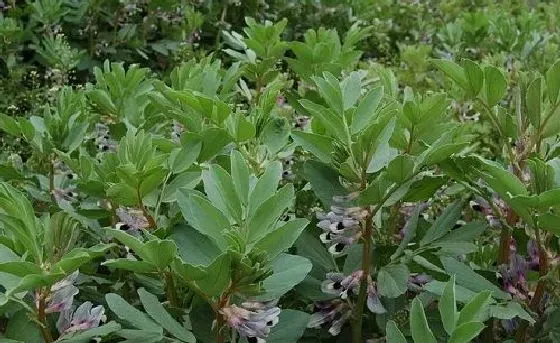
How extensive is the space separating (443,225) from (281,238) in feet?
1.21

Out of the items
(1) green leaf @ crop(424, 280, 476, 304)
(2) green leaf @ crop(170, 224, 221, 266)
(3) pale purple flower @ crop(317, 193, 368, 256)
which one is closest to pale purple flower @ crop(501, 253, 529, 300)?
(1) green leaf @ crop(424, 280, 476, 304)

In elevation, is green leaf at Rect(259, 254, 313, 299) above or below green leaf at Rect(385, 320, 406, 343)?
above

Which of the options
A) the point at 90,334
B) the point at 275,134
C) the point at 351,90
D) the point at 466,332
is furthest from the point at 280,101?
the point at 466,332

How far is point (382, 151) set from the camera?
118 centimetres

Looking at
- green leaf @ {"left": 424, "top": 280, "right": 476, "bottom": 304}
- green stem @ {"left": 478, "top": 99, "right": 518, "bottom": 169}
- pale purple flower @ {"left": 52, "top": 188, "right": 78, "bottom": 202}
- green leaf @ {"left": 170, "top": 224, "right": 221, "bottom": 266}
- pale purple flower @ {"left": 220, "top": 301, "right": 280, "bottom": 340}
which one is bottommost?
pale purple flower @ {"left": 52, "top": 188, "right": 78, "bottom": 202}

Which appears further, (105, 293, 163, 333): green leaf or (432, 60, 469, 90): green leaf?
(432, 60, 469, 90): green leaf

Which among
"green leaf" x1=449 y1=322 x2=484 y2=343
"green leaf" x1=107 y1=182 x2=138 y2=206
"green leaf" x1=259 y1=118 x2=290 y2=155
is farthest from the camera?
"green leaf" x1=259 y1=118 x2=290 y2=155

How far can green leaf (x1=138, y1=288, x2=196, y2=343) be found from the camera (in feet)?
3.48

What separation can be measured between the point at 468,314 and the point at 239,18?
421cm

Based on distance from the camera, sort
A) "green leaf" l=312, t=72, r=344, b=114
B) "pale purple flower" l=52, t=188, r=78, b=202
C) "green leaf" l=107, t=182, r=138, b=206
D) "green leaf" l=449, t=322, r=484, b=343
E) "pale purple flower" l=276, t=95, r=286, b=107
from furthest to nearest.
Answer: "pale purple flower" l=276, t=95, r=286, b=107 < "pale purple flower" l=52, t=188, r=78, b=202 < "green leaf" l=312, t=72, r=344, b=114 < "green leaf" l=107, t=182, r=138, b=206 < "green leaf" l=449, t=322, r=484, b=343

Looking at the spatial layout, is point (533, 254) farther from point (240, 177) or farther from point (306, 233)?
point (240, 177)

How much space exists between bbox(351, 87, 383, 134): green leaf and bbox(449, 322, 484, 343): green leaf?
0.37m

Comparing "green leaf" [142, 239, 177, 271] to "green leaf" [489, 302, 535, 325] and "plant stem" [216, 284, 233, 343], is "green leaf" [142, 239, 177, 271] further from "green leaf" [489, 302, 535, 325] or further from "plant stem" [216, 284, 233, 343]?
"green leaf" [489, 302, 535, 325]

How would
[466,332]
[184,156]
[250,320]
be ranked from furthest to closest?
[184,156], [250,320], [466,332]
